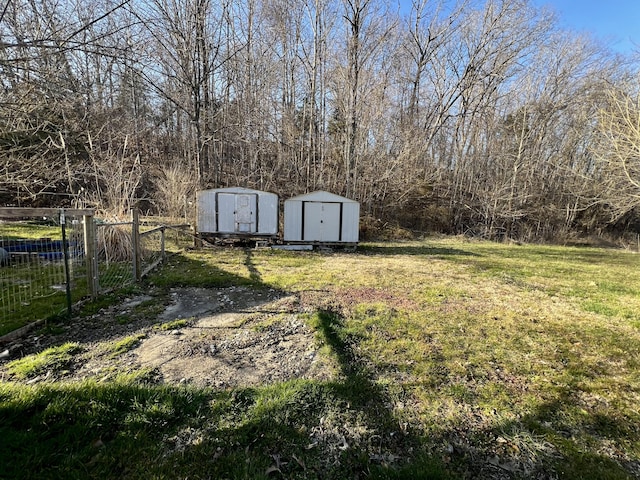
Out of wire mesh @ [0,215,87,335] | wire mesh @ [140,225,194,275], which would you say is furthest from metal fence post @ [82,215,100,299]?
wire mesh @ [140,225,194,275]

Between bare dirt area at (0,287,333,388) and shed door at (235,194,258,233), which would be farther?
shed door at (235,194,258,233)

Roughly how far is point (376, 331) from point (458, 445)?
Answer: 5.92 ft

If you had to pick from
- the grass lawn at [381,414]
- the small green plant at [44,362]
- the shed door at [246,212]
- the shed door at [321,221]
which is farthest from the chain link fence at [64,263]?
the shed door at [321,221]

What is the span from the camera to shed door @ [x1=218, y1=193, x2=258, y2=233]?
11.1 metres

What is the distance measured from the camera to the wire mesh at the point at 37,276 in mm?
3869

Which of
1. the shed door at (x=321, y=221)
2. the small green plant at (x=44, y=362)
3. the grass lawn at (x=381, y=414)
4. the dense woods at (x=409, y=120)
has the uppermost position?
the dense woods at (x=409, y=120)

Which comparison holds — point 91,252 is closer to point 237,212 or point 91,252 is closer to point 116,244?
point 116,244

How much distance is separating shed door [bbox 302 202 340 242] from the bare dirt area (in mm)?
6812

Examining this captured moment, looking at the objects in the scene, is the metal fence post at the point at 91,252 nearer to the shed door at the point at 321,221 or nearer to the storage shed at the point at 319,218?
the storage shed at the point at 319,218

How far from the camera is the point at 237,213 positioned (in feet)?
36.8

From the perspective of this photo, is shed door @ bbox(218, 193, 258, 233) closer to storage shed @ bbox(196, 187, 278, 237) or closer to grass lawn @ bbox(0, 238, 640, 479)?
storage shed @ bbox(196, 187, 278, 237)

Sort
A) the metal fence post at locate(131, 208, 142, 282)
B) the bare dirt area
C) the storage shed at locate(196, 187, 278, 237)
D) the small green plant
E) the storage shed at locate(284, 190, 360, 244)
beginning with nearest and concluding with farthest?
the small green plant, the bare dirt area, the metal fence post at locate(131, 208, 142, 282), the storage shed at locate(196, 187, 278, 237), the storage shed at locate(284, 190, 360, 244)

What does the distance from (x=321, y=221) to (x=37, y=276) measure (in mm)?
7959

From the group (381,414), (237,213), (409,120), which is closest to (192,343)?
(381,414)
